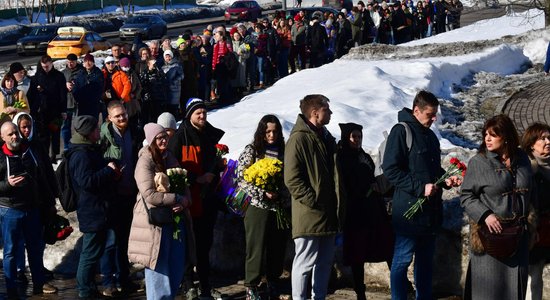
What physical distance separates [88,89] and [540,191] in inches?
336

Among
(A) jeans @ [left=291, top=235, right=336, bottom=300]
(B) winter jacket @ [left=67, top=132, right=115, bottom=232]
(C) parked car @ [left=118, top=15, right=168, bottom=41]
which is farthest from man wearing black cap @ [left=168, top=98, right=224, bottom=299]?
(C) parked car @ [left=118, top=15, right=168, bottom=41]

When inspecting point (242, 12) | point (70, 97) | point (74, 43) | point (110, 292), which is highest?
point (70, 97)

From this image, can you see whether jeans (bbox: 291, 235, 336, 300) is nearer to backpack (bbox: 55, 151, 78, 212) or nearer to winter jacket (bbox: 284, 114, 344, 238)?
winter jacket (bbox: 284, 114, 344, 238)

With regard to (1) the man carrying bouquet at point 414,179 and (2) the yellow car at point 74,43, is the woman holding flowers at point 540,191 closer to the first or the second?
(1) the man carrying bouquet at point 414,179

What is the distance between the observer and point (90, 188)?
29.3 feet

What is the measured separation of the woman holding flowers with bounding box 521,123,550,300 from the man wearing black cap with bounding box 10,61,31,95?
24.1ft

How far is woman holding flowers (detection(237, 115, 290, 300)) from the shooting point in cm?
884

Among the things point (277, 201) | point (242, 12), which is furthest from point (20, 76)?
point (242, 12)

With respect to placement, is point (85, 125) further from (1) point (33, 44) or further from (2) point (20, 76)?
(1) point (33, 44)

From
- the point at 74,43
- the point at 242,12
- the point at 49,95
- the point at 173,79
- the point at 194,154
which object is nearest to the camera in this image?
the point at 194,154

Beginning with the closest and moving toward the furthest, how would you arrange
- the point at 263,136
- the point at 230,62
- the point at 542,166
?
the point at 542,166, the point at 263,136, the point at 230,62

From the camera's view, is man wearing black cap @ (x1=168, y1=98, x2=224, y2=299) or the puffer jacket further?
man wearing black cap @ (x1=168, y1=98, x2=224, y2=299)

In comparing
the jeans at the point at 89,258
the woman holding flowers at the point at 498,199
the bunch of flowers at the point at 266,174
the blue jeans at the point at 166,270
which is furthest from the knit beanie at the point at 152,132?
the woman holding flowers at the point at 498,199

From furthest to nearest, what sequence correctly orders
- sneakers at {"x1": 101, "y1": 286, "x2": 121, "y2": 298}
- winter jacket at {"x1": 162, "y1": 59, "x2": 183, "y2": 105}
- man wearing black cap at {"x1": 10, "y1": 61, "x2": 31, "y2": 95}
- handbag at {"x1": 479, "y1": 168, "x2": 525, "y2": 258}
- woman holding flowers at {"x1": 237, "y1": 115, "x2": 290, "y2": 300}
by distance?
1. winter jacket at {"x1": 162, "y1": 59, "x2": 183, "y2": 105}
2. man wearing black cap at {"x1": 10, "y1": 61, "x2": 31, "y2": 95}
3. sneakers at {"x1": 101, "y1": 286, "x2": 121, "y2": 298}
4. woman holding flowers at {"x1": 237, "y1": 115, "x2": 290, "y2": 300}
5. handbag at {"x1": 479, "y1": 168, "x2": 525, "y2": 258}
